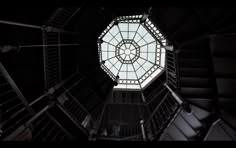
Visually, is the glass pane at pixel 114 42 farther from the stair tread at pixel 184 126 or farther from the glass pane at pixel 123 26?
the stair tread at pixel 184 126

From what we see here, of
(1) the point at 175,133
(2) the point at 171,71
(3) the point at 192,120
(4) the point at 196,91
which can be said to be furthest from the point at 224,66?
(1) the point at 175,133

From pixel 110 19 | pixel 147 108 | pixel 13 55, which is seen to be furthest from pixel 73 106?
pixel 110 19

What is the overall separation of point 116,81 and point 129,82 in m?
1.64

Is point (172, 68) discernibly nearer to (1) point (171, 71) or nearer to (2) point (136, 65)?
(1) point (171, 71)

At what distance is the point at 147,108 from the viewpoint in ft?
46.3

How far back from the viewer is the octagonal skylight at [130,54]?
618 inches

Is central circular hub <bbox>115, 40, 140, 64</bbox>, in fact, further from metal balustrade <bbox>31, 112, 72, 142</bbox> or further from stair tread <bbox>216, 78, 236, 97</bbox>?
metal balustrade <bbox>31, 112, 72, 142</bbox>

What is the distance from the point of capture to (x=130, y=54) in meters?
17.0

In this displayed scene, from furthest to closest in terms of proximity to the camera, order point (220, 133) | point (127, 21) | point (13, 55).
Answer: point (127, 21) → point (13, 55) → point (220, 133)

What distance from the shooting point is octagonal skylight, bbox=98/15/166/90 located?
1570 cm

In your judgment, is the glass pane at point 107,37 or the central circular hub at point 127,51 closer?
the glass pane at point 107,37

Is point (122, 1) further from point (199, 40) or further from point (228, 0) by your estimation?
point (199, 40)

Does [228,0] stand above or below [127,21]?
below

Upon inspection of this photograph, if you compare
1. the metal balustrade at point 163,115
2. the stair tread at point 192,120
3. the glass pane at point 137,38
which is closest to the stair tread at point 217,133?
the stair tread at point 192,120
